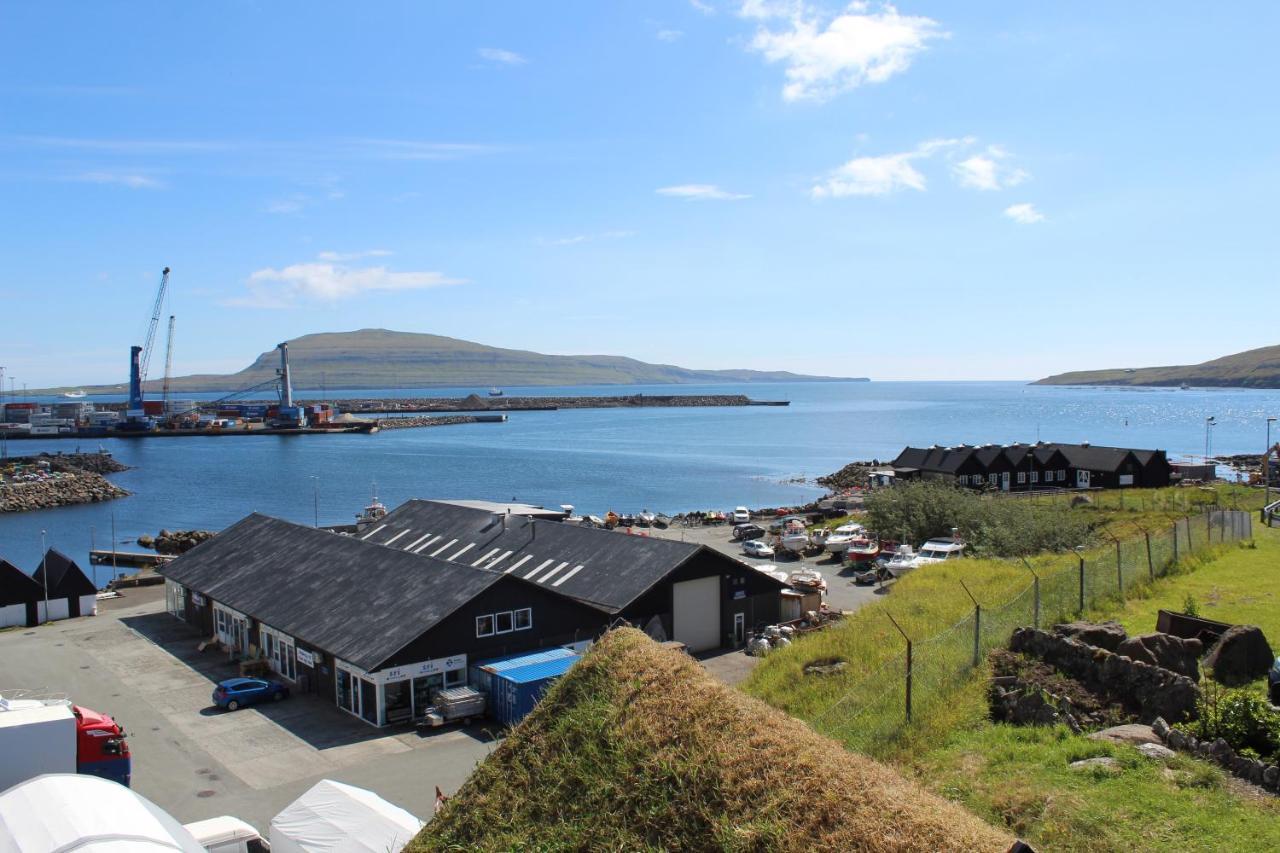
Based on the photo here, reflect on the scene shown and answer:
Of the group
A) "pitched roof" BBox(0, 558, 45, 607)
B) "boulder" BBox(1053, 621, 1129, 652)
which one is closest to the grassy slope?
"boulder" BBox(1053, 621, 1129, 652)

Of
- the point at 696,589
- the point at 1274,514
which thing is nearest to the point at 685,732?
the point at 696,589

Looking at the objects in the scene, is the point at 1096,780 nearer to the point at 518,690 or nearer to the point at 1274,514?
the point at 518,690

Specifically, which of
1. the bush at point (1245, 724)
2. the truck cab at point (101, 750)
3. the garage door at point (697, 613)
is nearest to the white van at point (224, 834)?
the truck cab at point (101, 750)

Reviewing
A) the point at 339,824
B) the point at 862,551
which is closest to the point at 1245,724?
the point at 339,824

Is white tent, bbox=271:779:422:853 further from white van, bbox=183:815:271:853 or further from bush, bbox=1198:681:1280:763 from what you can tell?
bush, bbox=1198:681:1280:763

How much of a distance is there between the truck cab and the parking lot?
4.36 ft

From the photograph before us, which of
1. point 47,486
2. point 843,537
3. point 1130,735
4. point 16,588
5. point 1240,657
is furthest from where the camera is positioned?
point 47,486

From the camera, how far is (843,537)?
46375 mm

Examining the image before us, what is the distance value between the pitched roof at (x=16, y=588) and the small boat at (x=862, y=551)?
3471cm

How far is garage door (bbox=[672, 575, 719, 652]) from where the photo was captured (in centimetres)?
2802

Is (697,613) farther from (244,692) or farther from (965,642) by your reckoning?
(965,642)

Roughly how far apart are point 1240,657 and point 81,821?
1511cm

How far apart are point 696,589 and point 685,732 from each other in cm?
2313

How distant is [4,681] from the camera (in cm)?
2639
